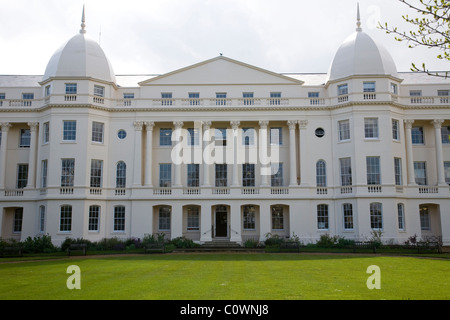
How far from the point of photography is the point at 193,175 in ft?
131

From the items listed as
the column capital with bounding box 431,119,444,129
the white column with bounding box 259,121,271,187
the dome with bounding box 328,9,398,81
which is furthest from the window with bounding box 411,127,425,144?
the white column with bounding box 259,121,271,187

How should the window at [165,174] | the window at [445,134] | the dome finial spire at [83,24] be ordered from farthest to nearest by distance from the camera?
the dome finial spire at [83,24]
the window at [445,134]
the window at [165,174]

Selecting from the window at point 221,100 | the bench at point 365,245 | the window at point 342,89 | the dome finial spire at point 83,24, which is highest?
the dome finial spire at point 83,24

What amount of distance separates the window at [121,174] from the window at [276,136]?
13606mm

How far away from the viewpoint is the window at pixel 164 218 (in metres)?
39.6

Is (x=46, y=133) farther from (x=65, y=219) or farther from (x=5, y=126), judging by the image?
(x=65, y=219)

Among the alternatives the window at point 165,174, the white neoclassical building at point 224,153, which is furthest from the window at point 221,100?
the window at point 165,174

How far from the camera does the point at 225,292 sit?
13375mm

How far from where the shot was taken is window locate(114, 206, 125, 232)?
38406 mm

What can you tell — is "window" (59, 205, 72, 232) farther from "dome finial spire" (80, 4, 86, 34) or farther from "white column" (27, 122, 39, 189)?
"dome finial spire" (80, 4, 86, 34)

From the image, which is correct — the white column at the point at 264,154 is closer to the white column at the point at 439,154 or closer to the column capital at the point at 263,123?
the column capital at the point at 263,123

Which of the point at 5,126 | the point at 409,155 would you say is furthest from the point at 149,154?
the point at 409,155

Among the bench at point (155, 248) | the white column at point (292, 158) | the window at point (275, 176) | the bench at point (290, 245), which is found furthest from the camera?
the window at point (275, 176)
